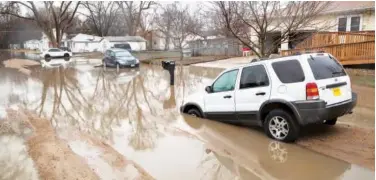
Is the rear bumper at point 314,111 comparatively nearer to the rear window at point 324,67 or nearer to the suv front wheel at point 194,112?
the rear window at point 324,67

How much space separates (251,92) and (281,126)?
0.91m

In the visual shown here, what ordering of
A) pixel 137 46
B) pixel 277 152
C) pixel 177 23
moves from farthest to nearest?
pixel 137 46 < pixel 177 23 < pixel 277 152

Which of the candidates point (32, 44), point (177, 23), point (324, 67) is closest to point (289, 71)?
point (324, 67)

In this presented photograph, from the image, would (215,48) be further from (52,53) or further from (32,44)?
(32,44)

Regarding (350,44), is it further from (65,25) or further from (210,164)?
(65,25)

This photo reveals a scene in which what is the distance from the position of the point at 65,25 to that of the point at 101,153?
2193 inches

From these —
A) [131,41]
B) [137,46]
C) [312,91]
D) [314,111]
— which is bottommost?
[314,111]

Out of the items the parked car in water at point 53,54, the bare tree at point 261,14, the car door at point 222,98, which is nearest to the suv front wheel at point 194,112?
the car door at point 222,98

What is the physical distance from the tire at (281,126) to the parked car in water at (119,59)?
2080 cm

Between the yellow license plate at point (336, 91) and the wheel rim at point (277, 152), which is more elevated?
the yellow license plate at point (336, 91)

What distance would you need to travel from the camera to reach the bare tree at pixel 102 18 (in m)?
68.0

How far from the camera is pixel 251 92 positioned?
21.4ft

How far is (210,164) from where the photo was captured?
5219 millimetres

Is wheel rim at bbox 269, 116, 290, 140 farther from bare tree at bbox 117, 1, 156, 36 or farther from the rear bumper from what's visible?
bare tree at bbox 117, 1, 156, 36
